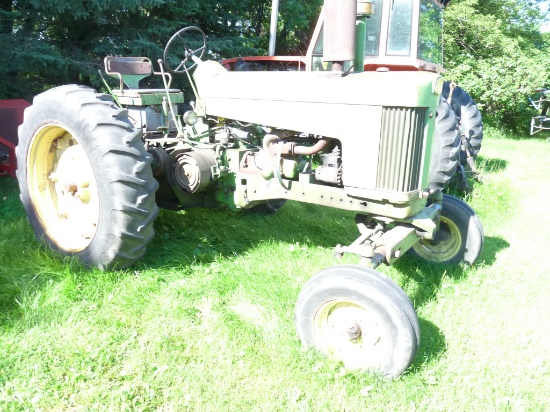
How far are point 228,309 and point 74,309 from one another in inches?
34.7

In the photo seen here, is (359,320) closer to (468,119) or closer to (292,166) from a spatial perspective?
(292,166)

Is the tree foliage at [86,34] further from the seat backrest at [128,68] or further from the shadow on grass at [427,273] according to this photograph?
the shadow on grass at [427,273]

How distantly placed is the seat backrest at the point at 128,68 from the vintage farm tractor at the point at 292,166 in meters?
0.01

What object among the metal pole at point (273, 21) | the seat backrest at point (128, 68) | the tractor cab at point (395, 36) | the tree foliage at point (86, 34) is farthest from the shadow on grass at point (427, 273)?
the tree foliage at point (86, 34)

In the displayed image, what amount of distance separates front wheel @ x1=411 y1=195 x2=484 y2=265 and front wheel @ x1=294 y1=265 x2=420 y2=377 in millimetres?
1358

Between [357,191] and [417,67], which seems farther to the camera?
[417,67]

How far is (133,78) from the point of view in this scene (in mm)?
4285

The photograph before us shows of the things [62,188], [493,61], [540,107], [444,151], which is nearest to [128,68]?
[62,188]

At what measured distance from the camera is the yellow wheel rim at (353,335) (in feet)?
7.89

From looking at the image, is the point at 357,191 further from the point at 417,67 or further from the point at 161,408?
the point at 417,67

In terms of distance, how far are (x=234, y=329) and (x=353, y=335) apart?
682 mm

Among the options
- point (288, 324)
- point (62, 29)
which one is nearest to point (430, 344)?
point (288, 324)

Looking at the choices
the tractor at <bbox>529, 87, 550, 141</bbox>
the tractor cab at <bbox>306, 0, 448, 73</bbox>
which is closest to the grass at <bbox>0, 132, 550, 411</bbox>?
the tractor cab at <bbox>306, 0, 448, 73</bbox>

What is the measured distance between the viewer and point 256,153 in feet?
11.3
